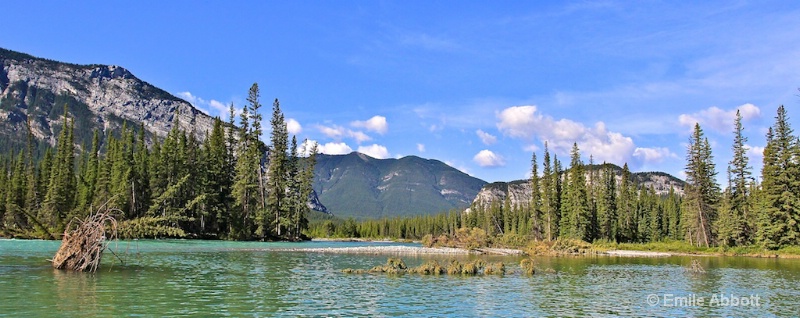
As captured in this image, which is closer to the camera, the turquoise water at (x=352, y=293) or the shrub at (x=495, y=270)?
the turquoise water at (x=352, y=293)

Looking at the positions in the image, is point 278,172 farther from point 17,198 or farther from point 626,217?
point 626,217

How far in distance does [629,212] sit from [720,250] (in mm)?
38180

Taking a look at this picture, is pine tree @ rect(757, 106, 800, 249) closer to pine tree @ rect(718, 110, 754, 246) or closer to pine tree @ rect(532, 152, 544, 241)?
pine tree @ rect(718, 110, 754, 246)

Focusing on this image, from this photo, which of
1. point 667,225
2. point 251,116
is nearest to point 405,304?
point 251,116

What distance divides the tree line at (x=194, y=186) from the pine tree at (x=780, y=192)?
6731 centimetres

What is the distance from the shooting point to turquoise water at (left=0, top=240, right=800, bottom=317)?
19.7 meters

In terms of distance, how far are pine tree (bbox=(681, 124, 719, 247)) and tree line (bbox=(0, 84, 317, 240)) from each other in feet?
205

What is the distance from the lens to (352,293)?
978 inches

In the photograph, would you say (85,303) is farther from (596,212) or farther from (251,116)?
(596,212)

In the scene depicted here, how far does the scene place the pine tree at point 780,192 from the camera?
71000 millimetres

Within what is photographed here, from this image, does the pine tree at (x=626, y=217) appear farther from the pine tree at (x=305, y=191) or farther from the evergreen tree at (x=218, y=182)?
the evergreen tree at (x=218, y=182)

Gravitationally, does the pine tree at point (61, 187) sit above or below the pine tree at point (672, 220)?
above

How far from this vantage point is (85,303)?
63.5ft

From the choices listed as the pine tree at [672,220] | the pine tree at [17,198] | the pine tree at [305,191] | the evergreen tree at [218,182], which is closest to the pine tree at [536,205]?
the pine tree at [672,220]
